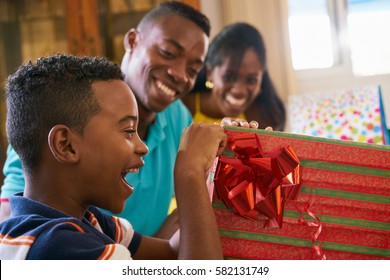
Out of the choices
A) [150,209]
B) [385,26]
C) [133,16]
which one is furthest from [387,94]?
[150,209]

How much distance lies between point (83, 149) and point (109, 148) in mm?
38

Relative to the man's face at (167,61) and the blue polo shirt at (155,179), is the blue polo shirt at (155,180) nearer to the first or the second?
the blue polo shirt at (155,179)

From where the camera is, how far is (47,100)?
81 centimetres

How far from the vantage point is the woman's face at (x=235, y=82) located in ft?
6.26

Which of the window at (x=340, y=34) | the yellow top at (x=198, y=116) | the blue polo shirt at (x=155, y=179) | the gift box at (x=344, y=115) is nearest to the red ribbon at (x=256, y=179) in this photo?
the blue polo shirt at (x=155, y=179)

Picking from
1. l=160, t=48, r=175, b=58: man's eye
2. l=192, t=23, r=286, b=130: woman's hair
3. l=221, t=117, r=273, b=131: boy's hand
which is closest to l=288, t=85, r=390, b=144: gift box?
l=192, t=23, r=286, b=130: woman's hair

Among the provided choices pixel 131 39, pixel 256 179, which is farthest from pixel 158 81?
pixel 256 179

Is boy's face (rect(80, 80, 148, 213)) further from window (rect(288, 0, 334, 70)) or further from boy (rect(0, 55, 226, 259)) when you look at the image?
window (rect(288, 0, 334, 70))

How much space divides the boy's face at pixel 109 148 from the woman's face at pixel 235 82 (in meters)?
1.10

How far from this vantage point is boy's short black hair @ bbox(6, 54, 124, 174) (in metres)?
0.80
